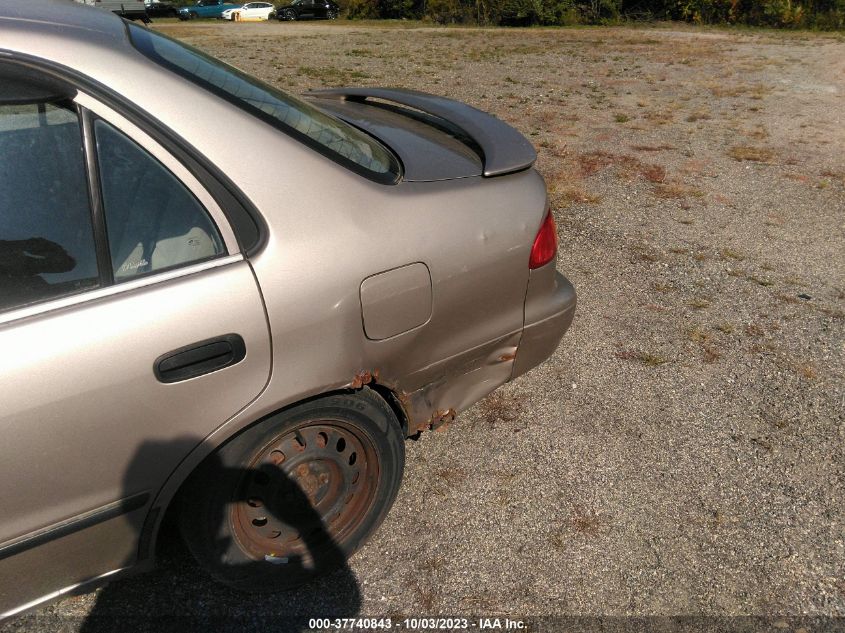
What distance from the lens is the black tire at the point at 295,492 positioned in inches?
78.1

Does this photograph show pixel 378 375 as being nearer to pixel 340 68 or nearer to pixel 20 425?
pixel 20 425

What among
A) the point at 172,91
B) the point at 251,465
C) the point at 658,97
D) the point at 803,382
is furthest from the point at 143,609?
the point at 658,97

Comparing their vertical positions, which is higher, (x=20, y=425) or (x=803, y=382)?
(x=20, y=425)

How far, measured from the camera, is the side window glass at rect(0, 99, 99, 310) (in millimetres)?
1620

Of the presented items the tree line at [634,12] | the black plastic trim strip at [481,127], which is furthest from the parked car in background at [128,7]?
the tree line at [634,12]

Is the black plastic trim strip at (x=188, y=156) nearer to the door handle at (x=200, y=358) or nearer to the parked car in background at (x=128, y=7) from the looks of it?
the door handle at (x=200, y=358)

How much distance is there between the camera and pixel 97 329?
1638 millimetres

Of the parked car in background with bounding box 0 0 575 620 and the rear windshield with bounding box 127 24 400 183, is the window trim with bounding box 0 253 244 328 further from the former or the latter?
the rear windshield with bounding box 127 24 400 183

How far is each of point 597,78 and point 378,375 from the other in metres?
10.8

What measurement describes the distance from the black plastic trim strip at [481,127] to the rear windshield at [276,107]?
410mm

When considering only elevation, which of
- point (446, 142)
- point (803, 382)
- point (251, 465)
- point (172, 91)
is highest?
point (172, 91)

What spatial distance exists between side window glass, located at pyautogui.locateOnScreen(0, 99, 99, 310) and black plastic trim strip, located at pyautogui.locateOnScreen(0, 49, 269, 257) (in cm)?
6

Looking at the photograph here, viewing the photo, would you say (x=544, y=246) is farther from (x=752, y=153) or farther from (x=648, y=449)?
(x=752, y=153)

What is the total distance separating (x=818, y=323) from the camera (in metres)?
3.84
